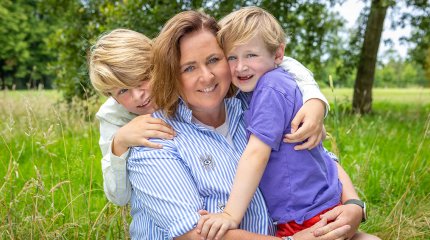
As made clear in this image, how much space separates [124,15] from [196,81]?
5.48 metres

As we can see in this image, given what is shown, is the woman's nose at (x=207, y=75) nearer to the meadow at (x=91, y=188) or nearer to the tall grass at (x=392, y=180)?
the meadow at (x=91, y=188)

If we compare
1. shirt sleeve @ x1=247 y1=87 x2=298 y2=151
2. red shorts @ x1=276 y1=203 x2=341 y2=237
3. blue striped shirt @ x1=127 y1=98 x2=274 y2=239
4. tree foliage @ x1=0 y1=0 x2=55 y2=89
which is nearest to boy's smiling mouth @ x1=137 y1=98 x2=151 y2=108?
blue striped shirt @ x1=127 y1=98 x2=274 y2=239

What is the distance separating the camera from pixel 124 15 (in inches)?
→ 284

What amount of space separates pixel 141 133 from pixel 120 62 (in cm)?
38

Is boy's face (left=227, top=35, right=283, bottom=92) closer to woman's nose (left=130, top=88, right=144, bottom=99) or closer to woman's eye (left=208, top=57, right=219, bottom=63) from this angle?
woman's eye (left=208, top=57, right=219, bottom=63)

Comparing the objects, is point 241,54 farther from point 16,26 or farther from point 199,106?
point 16,26

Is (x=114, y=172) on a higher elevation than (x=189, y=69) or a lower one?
lower

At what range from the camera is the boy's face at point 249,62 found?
211cm

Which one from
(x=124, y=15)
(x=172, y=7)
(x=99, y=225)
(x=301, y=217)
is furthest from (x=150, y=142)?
(x=124, y=15)

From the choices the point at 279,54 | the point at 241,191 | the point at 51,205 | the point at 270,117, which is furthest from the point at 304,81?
the point at 51,205

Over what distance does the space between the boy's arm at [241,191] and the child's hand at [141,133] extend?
319 millimetres

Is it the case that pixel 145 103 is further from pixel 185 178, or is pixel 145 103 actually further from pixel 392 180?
pixel 392 180

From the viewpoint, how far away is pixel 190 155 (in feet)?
6.61

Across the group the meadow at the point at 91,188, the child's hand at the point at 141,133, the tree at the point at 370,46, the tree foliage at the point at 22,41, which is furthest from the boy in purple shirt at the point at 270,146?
the tree foliage at the point at 22,41
